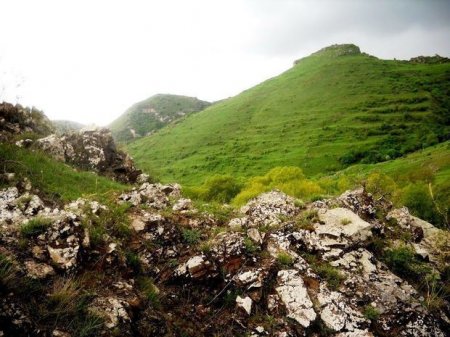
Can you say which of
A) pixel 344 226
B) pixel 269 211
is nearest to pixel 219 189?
pixel 269 211

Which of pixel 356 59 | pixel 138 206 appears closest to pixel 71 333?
pixel 138 206

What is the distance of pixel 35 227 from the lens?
7918 mm

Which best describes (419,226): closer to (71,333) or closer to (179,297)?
(179,297)

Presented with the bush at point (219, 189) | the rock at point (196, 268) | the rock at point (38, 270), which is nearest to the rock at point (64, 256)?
the rock at point (38, 270)

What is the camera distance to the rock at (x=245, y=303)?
8.56 metres

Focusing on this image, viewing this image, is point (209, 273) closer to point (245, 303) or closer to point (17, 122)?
point (245, 303)

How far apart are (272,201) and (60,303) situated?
9.89 metres

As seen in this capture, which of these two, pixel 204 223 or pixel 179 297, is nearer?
pixel 179 297

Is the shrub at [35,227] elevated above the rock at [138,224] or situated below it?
above

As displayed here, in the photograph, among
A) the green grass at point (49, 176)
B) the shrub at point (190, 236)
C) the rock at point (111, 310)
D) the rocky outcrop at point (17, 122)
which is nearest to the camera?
the rock at point (111, 310)

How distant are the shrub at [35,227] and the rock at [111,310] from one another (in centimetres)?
224

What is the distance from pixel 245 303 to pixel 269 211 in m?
5.28

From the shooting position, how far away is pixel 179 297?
8656 millimetres

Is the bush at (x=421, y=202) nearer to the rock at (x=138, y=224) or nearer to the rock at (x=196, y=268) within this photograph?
the rock at (x=196, y=268)
